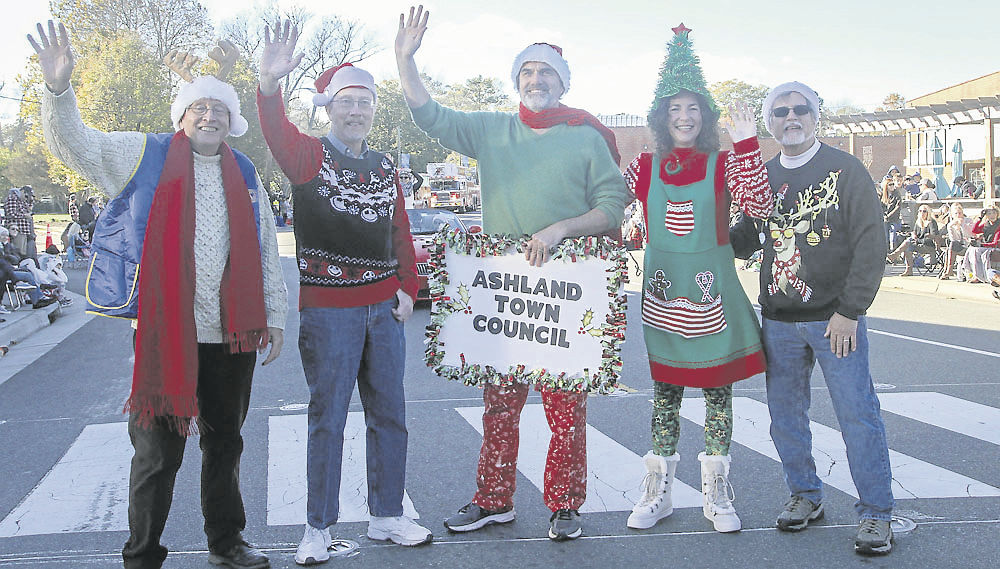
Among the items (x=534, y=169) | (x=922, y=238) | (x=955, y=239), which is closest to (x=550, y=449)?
(x=534, y=169)

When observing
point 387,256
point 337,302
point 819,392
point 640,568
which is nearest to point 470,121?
point 387,256

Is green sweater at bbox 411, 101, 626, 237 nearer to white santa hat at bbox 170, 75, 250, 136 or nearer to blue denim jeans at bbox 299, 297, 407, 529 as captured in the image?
blue denim jeans at bbox 299, 297, 407, 529

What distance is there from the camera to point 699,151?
4160mm

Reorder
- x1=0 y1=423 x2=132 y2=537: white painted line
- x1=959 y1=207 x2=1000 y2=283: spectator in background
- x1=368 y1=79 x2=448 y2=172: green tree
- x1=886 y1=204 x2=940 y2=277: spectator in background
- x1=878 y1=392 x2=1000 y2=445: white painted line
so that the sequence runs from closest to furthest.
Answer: x1=0 y1=423 x2=132 y2=537: white painted line → x1=878 y1=392 x2=1000 y2=445: white painted line → x1=959 y1=207 x2=1000 y2=283: spectator in background → x1=886 y1=204 x2=940 y2=277: spectator in background → x1=368 y1=79 x2=448 y2=172: green tree

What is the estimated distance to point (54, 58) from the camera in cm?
326

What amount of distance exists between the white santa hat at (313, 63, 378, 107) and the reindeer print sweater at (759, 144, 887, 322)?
6.36ft

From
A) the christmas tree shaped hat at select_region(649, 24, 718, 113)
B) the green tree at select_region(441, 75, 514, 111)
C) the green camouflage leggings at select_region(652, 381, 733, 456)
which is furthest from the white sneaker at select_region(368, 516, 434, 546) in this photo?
the green tree at select_region(441, 75, 514, 111)

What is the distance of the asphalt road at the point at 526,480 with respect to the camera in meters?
3.92

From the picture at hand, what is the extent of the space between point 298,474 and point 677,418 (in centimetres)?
229

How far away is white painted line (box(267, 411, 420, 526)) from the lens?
4.51 meters

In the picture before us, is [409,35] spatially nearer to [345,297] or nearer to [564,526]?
[345,297]

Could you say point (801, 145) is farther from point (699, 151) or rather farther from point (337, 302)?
point (337, 302)

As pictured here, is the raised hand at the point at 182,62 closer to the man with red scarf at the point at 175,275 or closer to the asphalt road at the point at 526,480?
the man with red scarf at the point at 175,275

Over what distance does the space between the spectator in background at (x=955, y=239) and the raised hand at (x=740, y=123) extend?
13.8 metres
